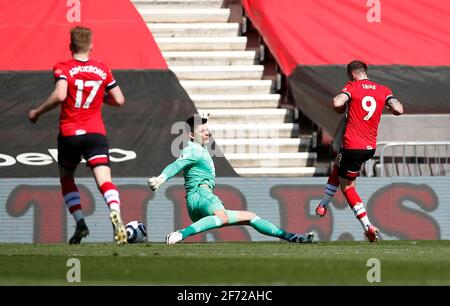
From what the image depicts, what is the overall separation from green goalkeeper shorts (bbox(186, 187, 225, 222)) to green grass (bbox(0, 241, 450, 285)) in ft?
4.52

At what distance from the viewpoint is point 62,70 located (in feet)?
37.0

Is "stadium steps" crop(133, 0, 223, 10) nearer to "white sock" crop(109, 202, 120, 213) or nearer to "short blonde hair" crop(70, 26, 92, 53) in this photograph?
"short blonde hair" crop(70, 26, 92, 53)

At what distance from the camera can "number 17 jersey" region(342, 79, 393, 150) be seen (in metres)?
14.3

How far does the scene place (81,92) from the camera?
11.3 m

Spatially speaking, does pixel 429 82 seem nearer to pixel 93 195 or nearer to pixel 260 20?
pixel 260 20

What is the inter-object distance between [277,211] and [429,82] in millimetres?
4648

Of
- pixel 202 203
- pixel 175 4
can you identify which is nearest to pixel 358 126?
pixel 202 203

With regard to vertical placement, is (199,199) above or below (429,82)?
below

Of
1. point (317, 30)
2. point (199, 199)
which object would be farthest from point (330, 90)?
point (199, 199)

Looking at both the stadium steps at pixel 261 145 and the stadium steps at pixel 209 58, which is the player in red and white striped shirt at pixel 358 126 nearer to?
the stadium steps at pixel 261 145

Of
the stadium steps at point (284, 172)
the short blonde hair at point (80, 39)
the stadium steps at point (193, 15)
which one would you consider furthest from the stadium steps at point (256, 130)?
the short blonde hair at point (80, 39)

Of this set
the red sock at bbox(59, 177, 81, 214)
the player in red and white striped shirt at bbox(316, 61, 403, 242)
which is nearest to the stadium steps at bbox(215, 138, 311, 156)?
the player in red and white striped shirt at bbox(316, 61, 403, 242)

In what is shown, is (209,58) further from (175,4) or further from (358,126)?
(358,126)

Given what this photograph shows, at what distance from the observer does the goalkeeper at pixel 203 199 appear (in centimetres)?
1312
